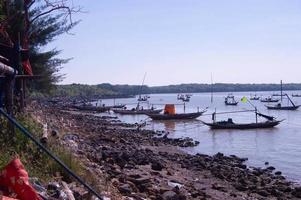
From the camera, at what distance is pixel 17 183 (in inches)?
211

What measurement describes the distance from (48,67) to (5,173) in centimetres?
2983

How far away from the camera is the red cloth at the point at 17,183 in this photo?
529 centimetres

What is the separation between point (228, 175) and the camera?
1961cm

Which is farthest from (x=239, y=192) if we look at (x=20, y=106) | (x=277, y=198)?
(x=20, y=106)

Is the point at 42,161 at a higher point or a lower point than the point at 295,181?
higher

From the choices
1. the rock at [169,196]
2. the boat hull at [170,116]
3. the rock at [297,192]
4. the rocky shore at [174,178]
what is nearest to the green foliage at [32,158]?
the rocky shore at [174,178]

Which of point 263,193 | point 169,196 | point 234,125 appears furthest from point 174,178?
point 234,125

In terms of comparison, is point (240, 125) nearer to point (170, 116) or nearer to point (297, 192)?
point (170, 116)

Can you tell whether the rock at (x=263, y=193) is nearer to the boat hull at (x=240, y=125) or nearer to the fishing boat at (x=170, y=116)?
the boat hull at (x=240, y=125)

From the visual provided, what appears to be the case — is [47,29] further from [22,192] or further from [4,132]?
[22,192]

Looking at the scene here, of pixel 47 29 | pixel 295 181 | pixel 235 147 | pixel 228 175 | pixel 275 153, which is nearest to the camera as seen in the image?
pixel 228 175

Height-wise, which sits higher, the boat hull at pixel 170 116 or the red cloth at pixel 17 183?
the red cloth at pixel 17 183

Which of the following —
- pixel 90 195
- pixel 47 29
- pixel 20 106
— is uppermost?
pixel 47 29

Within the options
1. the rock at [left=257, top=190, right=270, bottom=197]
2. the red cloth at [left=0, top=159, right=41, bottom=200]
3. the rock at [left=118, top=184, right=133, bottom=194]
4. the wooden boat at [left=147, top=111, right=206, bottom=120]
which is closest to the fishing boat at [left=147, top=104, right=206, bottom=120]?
the wooden boat at [left=147, top=111, right=206, bottom=120]
